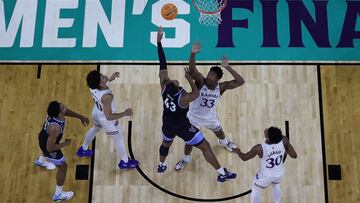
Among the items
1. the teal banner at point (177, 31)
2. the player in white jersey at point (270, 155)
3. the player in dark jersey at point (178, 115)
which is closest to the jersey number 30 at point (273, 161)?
the player in white jersey at point (270, 155)

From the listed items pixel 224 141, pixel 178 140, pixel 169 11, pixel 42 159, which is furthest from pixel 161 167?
pixel 169 11

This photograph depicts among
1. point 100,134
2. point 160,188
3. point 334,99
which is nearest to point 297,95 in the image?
point 334,99

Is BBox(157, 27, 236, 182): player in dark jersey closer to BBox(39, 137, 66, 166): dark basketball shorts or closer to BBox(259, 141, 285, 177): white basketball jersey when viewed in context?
BBox(259, 141, 285, 177): white basketball jersey

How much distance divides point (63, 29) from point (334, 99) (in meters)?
4.87

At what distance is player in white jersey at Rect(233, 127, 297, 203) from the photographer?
5.66 metres

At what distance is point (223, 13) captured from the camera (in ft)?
27.2

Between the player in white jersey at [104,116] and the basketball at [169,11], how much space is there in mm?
2138

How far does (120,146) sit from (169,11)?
2.82 metres

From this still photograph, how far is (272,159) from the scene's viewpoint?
5.82 metres

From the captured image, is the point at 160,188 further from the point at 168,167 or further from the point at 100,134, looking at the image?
the point at 100,134

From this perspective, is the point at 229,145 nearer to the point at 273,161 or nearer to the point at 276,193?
the point at 276,193

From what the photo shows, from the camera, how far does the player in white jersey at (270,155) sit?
5.66 meters

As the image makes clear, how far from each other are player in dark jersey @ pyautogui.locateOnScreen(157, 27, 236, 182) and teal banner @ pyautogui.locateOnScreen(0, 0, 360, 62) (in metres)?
1.90

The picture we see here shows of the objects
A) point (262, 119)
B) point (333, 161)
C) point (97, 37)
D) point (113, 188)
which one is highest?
point (97, 37)
